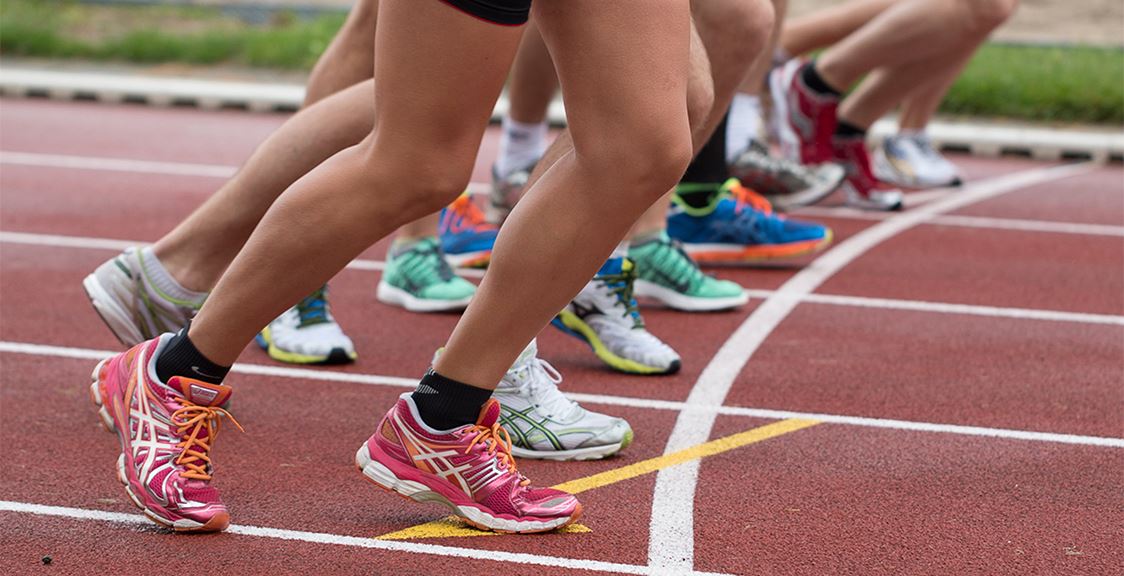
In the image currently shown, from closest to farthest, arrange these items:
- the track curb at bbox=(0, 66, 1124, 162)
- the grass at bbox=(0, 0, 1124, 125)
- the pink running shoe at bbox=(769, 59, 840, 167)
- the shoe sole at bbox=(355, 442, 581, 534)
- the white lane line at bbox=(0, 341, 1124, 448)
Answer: the shoe sole at bbox=(355, 442, 581, 534), the white lane line at bbox=(0, 341, 1124, 448), the pink running shoe at bbox=(769, 59, 840, 167), the track curb at bbox=(0, 66, 1124, 162), the grass at bbox=(0, 0, 1124, 125)

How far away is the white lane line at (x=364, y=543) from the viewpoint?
2.69 m

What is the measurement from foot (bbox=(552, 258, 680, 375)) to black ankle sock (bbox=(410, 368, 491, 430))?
1.25m

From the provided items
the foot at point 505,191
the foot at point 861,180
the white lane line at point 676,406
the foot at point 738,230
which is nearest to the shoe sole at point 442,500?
the white lane line at point 676,406

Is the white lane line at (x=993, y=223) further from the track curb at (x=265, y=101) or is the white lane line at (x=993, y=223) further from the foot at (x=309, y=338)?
→ the foot at (x=309, y=338)

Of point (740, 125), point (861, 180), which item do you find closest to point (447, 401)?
point (740, 125)

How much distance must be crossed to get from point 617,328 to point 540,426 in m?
0.78

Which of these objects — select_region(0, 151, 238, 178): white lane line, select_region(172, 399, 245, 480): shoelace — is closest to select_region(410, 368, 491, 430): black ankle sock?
select_region(172, 399, 245, 480): shoelace

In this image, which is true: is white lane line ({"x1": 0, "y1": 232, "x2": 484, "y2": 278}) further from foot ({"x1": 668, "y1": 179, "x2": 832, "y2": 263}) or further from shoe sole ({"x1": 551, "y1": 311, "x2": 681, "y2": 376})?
shoe sole ({"x1": 551, "y1": 311, "x2": 681, "y2": 376})

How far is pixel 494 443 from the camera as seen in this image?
110 inches

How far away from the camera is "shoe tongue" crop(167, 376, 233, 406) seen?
274cm

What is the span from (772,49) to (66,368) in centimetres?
338

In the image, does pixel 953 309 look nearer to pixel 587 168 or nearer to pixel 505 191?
pixel 505 191

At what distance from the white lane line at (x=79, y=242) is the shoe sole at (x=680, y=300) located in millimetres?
905

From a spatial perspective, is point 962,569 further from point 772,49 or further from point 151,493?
point 772,49
